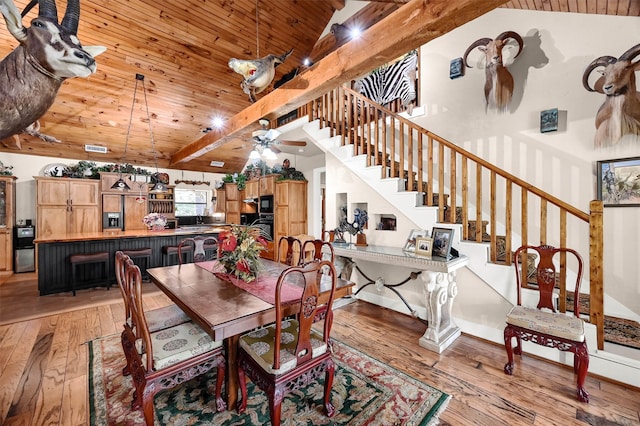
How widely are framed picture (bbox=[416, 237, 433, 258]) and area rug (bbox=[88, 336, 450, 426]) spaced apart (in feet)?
3.62

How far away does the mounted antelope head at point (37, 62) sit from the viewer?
1721 millimetres

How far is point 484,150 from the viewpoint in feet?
11.4

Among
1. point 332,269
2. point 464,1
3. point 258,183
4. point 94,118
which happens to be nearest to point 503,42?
point 464,1

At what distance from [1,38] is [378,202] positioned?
5.59 metres

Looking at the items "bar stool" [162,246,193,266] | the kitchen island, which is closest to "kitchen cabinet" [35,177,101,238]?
the kitchen island

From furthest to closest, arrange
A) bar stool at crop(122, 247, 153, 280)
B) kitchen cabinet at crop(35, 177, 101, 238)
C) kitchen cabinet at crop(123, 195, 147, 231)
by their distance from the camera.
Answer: kitchen cabinet at crop(123, 195, 147, 231), kitchen cabinet at crop(35, 177, 101, 238), bar stool at crop(122, 247, 153, 280)

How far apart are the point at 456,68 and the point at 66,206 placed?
8.14 metres

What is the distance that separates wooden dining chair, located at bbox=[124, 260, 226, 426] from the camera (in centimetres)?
148

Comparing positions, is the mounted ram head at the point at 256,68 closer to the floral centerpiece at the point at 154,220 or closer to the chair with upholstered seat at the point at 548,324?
the chair with upholstered seat at the point at 548,324

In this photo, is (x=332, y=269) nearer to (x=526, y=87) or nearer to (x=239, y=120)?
(x=526, y=87)

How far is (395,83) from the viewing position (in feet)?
14.8

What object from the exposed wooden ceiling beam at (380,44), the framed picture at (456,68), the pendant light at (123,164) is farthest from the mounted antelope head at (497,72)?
the pendant light at (123,164)

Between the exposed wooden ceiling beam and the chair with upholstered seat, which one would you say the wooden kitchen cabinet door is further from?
the chair with upholstered seat

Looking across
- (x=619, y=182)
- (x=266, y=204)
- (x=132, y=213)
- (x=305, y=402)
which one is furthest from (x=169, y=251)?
(x=619, y=182)
